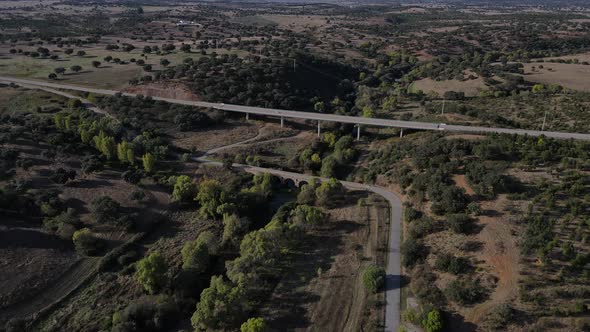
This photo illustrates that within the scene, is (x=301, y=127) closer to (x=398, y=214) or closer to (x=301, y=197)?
(x=301, y=197)

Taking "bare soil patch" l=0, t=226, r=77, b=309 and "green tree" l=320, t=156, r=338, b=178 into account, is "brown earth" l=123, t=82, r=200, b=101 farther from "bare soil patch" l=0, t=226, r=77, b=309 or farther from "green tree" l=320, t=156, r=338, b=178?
"bare soil patch" l=0, t=226, r=77, b=309

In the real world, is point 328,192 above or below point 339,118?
below

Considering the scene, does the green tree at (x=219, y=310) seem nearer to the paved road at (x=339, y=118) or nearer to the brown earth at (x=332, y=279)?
the brown earth at (x=332, y=279)

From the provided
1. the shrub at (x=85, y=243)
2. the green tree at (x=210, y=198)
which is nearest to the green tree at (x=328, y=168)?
the green tree at (x=210, y=198)

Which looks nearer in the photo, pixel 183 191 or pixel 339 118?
pixel 183 191

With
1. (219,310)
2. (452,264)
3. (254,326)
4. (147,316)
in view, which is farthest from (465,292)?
(147,316)

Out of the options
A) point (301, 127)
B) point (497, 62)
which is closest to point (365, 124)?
point (301, 127)

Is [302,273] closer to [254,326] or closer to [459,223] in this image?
[254,326]
